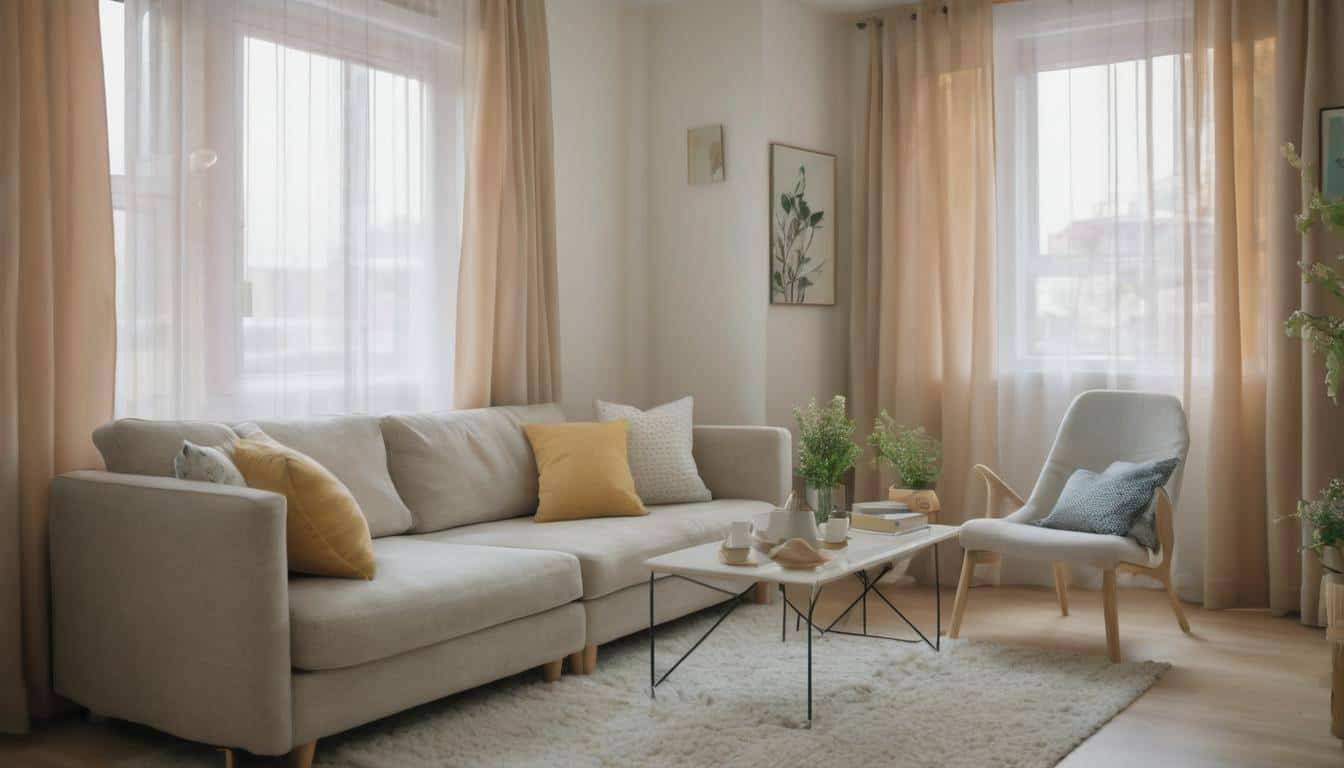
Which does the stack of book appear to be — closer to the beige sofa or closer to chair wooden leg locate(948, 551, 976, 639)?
chair wooden leg locate(948, 551, 976, 639)

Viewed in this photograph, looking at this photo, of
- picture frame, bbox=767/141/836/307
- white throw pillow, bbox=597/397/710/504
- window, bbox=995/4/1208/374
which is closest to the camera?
white throw pillow, bbox=597/397/710/504

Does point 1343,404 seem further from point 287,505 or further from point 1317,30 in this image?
point 287,505

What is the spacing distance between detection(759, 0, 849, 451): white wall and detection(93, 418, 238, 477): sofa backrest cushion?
2631 mm

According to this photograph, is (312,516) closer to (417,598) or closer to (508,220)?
(417,598)

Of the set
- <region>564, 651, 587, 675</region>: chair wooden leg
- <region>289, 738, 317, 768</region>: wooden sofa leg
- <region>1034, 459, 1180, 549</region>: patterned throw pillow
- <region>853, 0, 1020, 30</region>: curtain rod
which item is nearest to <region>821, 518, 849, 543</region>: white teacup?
<region>564, 651, 587, 675</region>: chair wooden leg

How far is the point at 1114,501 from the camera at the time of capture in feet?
13.1

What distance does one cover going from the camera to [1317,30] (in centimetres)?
434

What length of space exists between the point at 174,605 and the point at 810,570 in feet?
5.30

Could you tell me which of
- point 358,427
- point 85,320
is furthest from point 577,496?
point 85,320

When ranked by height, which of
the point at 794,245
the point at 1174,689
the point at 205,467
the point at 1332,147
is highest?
the point at 1332,147

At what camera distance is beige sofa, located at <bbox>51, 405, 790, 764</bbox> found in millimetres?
2725

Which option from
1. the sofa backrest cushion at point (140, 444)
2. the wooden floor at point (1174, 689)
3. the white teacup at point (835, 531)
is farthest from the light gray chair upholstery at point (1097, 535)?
the sofa backrest cushion at point (140, 444)

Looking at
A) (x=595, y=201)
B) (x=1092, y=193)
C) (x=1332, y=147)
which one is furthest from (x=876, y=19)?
(x=1332, y=147)

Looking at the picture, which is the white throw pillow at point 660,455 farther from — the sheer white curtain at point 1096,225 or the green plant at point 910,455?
the sheer white curtain at point 1096,225
